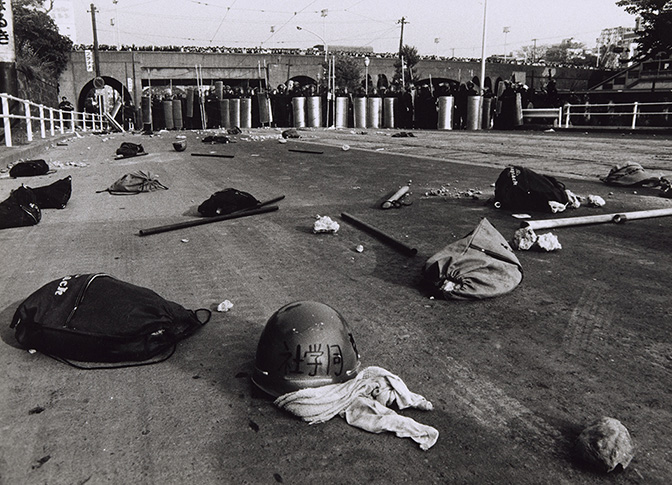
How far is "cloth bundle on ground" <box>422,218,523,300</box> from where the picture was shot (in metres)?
3.60

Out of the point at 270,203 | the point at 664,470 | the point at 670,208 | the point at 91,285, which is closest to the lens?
the point at 664,470

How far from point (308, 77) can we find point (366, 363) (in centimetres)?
6354

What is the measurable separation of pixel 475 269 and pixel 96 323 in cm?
235

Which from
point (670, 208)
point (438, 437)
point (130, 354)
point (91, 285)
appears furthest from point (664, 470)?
point (670, 208)

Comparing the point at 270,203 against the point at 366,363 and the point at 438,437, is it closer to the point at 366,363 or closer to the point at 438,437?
the point at 366,363

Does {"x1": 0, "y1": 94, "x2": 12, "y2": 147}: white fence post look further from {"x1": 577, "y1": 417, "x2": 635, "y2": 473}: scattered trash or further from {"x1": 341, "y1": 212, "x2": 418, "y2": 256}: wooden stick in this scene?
{"x1": 577, "y1": 417, "x2": 635, "y2": 473}: scattered trash

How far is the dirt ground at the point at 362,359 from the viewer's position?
2.06m

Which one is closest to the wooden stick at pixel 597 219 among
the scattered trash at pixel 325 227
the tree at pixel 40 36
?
the scattered trash at pixel 325 227

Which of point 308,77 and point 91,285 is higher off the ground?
point 308,77

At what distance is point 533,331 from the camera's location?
10.3ft

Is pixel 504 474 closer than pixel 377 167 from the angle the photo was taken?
Yes

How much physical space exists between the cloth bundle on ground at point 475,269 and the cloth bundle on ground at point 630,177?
4819mm

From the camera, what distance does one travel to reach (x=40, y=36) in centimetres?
4584

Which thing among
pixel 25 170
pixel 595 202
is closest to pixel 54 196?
pixel 25 170
